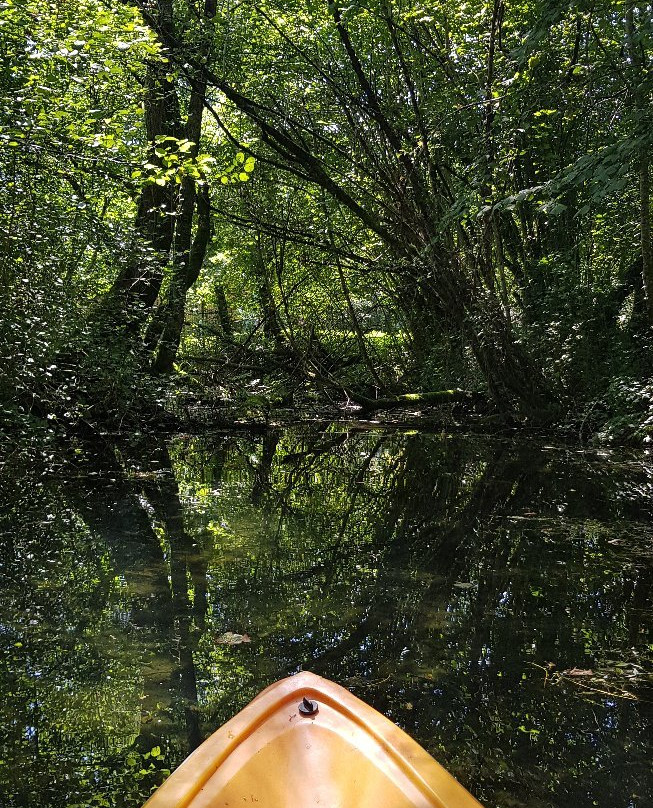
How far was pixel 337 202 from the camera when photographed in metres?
12.1

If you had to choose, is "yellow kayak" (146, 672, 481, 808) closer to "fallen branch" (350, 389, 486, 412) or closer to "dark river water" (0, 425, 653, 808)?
"dark river water" (0, 425, 653, 808)

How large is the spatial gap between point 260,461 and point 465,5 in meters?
6.79

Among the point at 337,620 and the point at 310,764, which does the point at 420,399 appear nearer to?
the point at 337,620

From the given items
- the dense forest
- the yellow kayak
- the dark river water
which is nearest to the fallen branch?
the dense forest

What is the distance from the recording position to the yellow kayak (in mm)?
1872

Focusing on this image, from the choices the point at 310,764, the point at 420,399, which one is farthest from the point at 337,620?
the point at 420,399

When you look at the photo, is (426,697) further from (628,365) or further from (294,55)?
(294,55)

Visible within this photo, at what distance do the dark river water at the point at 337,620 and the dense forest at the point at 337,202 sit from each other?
6.50ft

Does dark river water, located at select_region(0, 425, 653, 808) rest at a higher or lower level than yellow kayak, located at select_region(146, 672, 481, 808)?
lower

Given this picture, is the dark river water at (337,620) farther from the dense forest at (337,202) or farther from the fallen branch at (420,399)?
the fallen branch at (420,399)

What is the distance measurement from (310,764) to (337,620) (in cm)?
155

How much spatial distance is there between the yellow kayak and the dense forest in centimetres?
455

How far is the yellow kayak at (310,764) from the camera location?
187cm

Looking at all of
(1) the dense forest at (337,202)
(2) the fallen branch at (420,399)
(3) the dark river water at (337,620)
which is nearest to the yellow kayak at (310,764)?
(3) the dark river water at (337,620)
